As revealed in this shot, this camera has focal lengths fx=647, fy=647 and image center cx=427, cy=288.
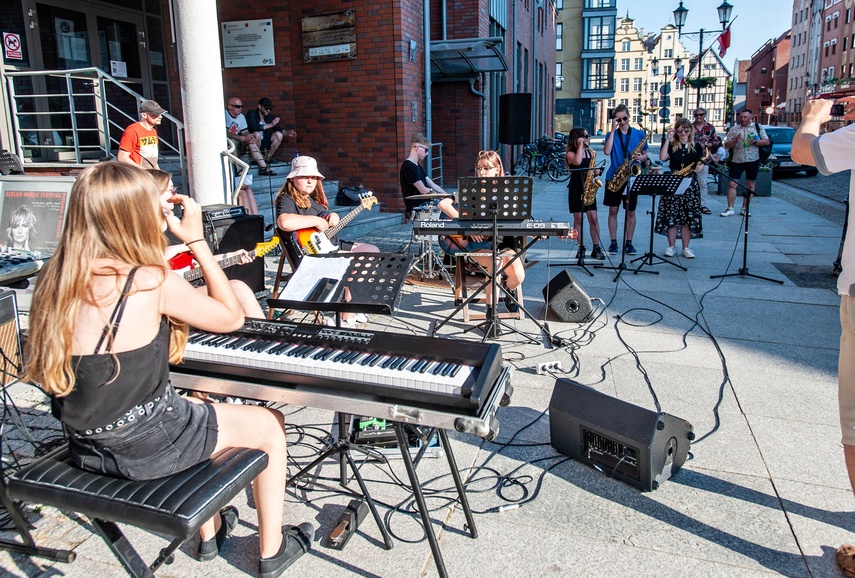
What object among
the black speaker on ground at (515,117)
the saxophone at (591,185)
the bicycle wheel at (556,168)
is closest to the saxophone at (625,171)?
the saxophone at (591,185)

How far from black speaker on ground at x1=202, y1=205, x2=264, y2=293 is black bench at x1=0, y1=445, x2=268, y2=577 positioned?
9.41ft

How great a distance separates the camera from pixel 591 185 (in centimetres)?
813

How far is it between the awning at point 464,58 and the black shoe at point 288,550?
11.3 metres

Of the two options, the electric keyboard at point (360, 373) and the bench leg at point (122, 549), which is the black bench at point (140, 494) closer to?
the bench leg at point (122, 549)

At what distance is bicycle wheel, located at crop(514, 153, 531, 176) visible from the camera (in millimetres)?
21953

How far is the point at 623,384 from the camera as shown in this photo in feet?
14.6

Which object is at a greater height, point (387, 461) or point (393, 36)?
point (393, 36)

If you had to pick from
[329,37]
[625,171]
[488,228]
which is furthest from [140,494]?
[329,37]

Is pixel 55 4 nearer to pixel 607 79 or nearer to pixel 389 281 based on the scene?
pixel 389 281

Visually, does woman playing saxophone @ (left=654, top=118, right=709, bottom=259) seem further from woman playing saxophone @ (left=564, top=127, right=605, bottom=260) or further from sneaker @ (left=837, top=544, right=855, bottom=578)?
sneaker @ (left=837, top=544, right=855, bottom=578)

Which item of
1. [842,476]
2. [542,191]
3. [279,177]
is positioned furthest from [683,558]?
[542,191]

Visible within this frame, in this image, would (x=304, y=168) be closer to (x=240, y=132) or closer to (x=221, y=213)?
(x=221, y=213)

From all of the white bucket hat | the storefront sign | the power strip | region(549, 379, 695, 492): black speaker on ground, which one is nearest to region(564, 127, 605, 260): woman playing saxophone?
the power strip

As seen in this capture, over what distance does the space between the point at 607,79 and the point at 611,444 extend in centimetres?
5552
